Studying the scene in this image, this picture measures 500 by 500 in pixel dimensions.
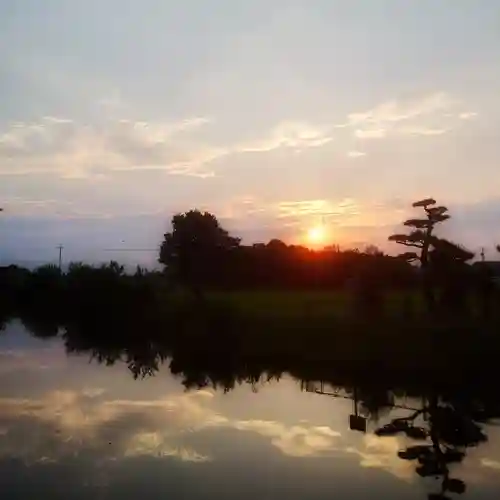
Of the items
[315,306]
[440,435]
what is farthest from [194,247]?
[440,435]

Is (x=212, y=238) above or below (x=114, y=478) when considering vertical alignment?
above

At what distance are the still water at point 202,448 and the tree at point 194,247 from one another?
29.5 metres

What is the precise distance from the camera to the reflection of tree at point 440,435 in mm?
9328

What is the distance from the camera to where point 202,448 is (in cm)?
1062

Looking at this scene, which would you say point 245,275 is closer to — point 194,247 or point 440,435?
point 194,247

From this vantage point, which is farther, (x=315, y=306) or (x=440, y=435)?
(x=315, y=306)

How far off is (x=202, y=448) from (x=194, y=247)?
129 ft

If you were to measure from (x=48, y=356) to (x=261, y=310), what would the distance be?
884cm

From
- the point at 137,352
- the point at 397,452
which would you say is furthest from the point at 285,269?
the point at 397,452

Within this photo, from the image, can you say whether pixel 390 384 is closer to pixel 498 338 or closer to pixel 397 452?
pixel 498 338

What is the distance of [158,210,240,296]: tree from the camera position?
152 ft

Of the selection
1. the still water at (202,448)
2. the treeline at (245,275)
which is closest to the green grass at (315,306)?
the treeline at (245,275)

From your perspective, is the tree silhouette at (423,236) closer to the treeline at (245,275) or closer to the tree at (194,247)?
the treeline at (245,275)

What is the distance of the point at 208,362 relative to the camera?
68.8 ft
